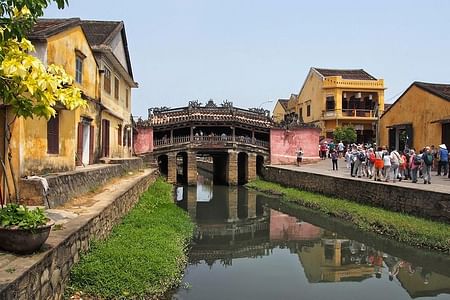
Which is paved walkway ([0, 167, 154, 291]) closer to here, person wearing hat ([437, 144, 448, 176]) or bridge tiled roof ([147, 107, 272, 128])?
person wearing hat ([437, 144, 448, 176])

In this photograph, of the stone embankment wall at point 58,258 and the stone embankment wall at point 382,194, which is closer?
the stone embankment wall at point 58,258

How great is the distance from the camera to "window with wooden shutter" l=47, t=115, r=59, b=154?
35.4 ft

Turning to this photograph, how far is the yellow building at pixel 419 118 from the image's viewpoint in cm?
2188

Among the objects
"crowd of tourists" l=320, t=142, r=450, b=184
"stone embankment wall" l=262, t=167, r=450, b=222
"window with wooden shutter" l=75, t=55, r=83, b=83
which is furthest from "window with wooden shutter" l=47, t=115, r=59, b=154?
"crowd of tourists" l=320, t=142, r=450, b=184

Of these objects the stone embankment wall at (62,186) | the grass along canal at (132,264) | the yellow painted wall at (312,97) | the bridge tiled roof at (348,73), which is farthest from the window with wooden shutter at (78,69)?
the bridge tiled roof at (348,73)

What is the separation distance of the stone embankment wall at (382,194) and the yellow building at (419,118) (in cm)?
593

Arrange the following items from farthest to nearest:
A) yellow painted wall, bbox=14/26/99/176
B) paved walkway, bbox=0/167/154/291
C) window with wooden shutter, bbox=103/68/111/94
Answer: window with wooden shutter, bbox=103/68/111/94 → yellow painted wall, bbox=14/26/99/176 → paved walkway, bbox=0/167/154/291

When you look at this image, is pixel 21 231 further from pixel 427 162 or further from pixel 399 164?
pixel 399 164

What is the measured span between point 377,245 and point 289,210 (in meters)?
7.59

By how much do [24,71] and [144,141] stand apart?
87.9 feet

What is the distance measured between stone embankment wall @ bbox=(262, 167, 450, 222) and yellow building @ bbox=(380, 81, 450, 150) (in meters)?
5.93

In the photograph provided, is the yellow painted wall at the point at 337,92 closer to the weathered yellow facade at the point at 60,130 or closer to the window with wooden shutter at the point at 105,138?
the window with wooden shutter at the point at 105,138

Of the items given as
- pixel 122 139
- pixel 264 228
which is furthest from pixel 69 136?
pixel 122 139

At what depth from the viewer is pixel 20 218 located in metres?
5.44
